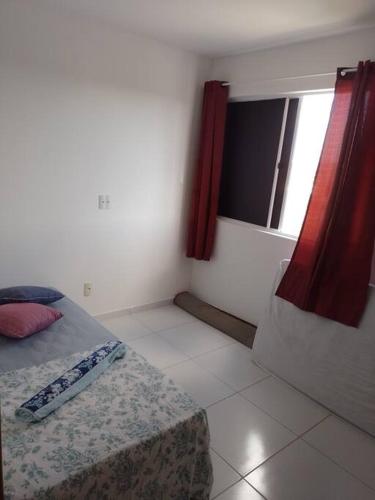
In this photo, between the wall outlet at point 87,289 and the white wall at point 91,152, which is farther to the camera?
the wall outlet at point 87,289

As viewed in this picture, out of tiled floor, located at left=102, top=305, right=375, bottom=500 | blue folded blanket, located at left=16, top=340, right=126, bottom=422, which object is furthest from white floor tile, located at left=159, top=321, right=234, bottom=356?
blue folded blanket, located at left=16, top=340, right=126, bottom=422

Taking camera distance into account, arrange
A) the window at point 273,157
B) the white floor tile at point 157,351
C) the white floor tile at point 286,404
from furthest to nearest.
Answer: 1. the window at point 273,157
2. the white floor tile at point 157,351
3. the white floor tile at point 286,404

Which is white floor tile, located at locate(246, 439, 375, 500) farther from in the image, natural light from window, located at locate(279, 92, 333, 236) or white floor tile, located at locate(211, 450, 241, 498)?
natural light from window, located at locate(279, 92, 333, 236)

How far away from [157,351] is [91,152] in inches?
65.2

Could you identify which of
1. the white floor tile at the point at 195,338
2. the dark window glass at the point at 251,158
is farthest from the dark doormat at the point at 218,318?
the dark window glass at the point at 251,158

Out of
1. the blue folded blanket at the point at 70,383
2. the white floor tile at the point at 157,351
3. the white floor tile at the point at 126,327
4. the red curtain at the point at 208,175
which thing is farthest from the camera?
the red curtain at the point at 208,175

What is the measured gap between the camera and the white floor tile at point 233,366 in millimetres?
2477

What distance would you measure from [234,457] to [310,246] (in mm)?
1387

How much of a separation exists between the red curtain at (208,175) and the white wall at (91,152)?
13 centimetres

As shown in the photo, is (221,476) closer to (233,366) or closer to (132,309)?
(233,366)

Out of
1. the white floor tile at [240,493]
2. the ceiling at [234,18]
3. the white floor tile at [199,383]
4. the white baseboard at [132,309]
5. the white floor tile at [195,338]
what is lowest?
the white floor tile at [240,493]

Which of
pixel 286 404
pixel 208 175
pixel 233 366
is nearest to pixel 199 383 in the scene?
pixel 233 366

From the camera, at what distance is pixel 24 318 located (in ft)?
6.36

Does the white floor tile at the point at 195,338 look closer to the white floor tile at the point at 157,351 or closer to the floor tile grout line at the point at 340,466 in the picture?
the white floor tile at the point at 157,351
